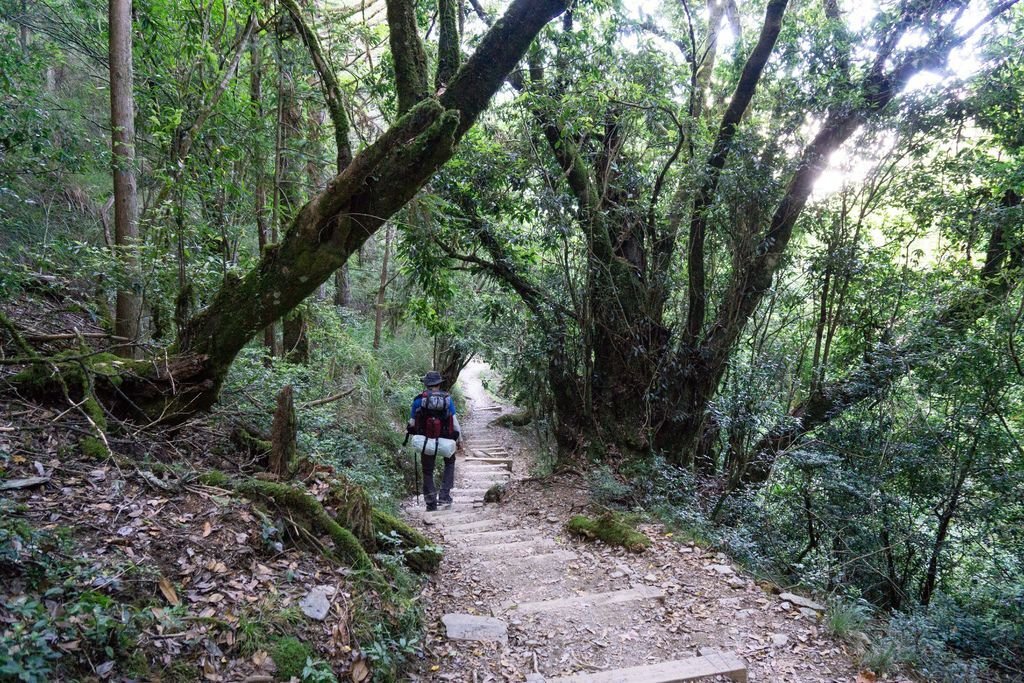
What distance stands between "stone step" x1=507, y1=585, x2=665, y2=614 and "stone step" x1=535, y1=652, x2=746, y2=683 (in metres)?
0.85

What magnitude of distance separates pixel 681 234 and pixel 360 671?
716cm

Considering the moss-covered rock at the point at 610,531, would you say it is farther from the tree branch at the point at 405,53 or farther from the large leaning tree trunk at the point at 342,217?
the tree branch at the point at 405,53

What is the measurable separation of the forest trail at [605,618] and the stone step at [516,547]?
0.01 metres

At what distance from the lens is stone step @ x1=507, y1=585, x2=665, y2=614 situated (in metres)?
4.14

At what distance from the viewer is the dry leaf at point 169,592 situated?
103 inches

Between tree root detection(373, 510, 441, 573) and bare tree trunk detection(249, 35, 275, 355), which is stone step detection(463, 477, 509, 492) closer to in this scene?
bare tree trunk detection(249, 35, 275, 355)

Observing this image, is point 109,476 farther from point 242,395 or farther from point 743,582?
point 743,582

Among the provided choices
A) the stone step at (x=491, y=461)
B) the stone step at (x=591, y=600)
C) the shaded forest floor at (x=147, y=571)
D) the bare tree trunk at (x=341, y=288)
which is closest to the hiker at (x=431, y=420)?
the shaded forest floor at (x=147, y=571)

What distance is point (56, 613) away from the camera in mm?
2178

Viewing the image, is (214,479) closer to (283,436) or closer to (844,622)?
(283,436)

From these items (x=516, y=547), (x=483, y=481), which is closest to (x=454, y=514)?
(x=516, y=547)

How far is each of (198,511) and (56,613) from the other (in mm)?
1173

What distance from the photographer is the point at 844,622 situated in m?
3.81

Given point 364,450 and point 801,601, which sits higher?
point 364,450
